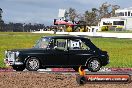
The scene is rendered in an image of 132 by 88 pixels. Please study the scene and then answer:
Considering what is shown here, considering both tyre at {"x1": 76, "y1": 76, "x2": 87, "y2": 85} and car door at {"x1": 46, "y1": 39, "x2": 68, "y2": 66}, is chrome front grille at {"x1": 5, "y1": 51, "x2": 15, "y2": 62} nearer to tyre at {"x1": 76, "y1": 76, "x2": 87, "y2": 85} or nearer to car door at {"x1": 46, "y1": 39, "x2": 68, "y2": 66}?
car door at {"x1": 46, "y1": 39, "x2": 68, "y2": 66}

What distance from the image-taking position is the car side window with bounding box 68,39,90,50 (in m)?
20.1

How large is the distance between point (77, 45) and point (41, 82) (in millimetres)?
5695

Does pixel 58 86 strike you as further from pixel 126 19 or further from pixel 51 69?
pixel 126 19

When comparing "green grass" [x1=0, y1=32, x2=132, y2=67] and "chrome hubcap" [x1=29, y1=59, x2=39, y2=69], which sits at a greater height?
"chrome hubcap" [x1=29, y1=59, x2=39, y2=69]

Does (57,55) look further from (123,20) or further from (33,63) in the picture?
(123,20)

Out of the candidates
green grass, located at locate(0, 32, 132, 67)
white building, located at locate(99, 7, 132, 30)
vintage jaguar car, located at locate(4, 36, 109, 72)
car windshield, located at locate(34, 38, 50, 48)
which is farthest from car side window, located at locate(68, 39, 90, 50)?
white building, located at locate(99, 7, 132, 30)

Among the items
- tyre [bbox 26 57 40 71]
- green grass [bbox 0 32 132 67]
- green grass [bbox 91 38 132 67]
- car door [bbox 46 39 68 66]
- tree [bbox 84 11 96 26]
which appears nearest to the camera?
tyre [bbox 26 57 40 71]

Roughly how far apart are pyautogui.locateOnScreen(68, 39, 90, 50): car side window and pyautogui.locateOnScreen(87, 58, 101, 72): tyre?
26.6 inches

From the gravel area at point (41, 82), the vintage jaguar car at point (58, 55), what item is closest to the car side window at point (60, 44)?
the vintage jaguar car at point (58, 55)

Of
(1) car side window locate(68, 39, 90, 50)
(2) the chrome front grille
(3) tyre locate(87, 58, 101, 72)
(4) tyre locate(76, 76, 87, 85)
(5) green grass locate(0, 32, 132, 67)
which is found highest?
(1) car side window locate(68, 39, 90, 50)

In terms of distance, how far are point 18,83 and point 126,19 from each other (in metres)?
116

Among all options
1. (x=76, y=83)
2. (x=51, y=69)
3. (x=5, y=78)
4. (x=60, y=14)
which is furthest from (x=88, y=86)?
(x=60, y=14)

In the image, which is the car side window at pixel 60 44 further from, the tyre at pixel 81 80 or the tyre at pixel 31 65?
the tyre at pixel 81 80

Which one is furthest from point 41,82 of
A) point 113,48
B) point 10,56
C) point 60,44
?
point 113,48
